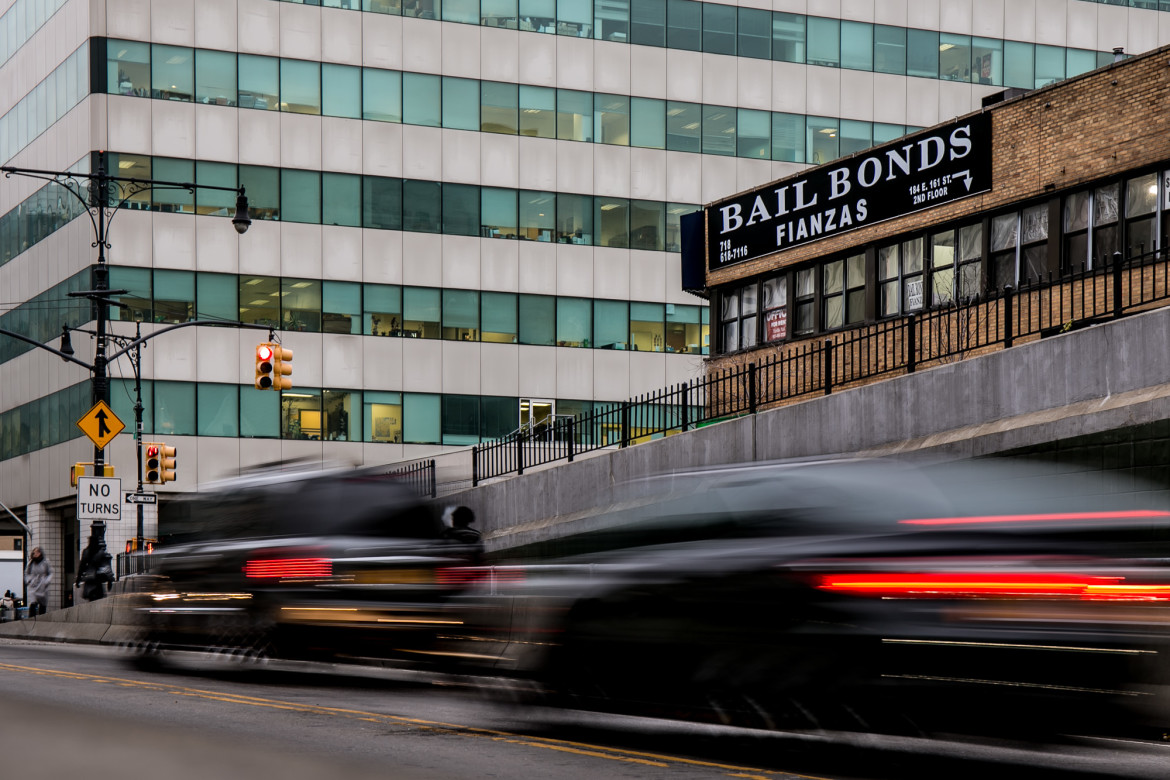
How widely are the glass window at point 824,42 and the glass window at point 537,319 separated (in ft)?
42.6

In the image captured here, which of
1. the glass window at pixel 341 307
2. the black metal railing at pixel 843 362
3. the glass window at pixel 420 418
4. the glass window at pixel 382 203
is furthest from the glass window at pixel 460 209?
the black metal railing at pixel 843 362

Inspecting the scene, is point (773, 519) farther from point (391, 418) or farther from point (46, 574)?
point (391, 418)

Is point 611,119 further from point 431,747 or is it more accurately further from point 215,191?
point 431,747

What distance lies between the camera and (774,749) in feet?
29.8

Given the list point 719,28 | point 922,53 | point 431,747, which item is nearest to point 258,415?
point 719,28

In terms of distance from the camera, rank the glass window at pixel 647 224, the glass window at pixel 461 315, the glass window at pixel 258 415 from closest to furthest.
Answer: the glass window at pixel 258 415, the glass window at pixel 461 315, the glass window at pixel 647 224

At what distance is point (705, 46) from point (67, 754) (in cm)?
4728

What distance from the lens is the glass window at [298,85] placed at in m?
49.4

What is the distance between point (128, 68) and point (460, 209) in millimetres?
11307

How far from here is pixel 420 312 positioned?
5069 centimetres

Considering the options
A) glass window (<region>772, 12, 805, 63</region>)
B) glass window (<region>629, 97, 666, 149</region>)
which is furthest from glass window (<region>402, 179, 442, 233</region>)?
glass window (<region>772, 12, 805, 63</region>)

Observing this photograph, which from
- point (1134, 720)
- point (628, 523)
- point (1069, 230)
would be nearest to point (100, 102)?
point (1069, 230)

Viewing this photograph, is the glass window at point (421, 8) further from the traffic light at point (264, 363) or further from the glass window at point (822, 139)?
the traffic light at point (264, 363)

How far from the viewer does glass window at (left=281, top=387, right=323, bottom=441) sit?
161ft
